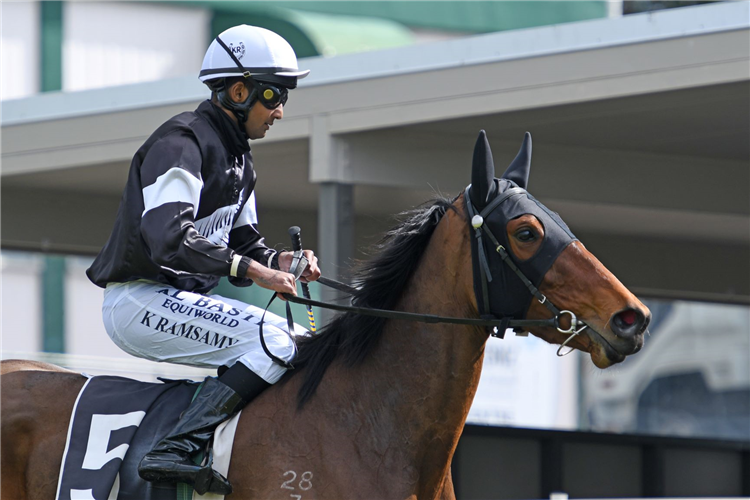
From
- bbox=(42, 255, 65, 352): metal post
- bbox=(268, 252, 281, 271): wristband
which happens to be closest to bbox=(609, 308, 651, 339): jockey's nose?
bbox=(268, 252, 281, 271): wristband

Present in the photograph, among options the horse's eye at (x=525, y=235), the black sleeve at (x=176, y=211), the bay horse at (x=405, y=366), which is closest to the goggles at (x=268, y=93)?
the black sleeve at (x=176, y=211)

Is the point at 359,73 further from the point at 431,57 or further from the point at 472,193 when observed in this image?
the point at 472,193

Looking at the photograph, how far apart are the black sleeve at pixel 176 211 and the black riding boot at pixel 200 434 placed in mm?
385

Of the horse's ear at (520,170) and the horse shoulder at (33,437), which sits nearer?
the horse shoulder at (33,437)

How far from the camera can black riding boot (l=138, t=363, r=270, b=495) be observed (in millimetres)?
3807

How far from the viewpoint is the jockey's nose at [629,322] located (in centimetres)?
374

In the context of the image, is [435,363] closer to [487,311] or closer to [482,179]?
[487,311]

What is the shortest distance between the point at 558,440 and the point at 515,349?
11445 mm

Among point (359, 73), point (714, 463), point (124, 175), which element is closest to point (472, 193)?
point (359, 73)

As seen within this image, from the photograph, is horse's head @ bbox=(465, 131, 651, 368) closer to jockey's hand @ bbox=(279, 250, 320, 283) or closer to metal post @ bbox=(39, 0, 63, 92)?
jockey's hand @ bbox=(279, 250, 320, 283)

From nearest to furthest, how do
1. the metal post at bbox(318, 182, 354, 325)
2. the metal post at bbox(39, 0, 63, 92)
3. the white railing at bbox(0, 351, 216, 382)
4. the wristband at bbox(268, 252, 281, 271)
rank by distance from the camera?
1. the wristband at bbox(268, 252, 281, 271)
2. the metal post at bbox(318, 182, 354, 325)
3. the white railing at bbox(0, 351, 216, 382)
4. the metal post at bbox(39, 0, 63, 92)

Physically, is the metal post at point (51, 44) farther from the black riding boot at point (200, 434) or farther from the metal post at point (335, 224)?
the black riding boot at point (200, 434)

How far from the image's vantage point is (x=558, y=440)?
9.79 meters

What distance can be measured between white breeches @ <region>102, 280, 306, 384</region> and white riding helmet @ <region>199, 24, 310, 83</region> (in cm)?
81
